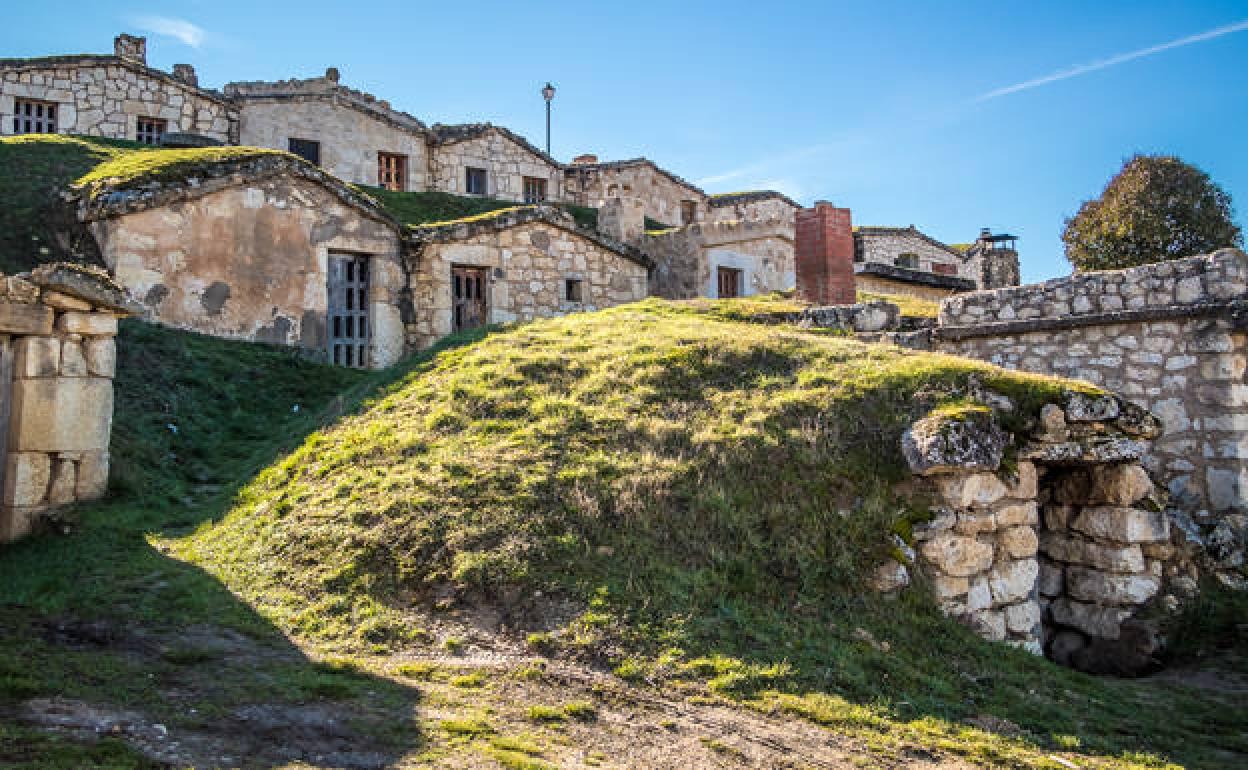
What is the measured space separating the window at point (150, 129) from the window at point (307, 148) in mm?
3262

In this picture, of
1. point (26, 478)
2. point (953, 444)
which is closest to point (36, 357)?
point (26, 478)

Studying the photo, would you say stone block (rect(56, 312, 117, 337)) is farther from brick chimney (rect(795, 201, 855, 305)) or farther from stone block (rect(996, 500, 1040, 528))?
brick chimney (rect(795, 201, 855, 305))

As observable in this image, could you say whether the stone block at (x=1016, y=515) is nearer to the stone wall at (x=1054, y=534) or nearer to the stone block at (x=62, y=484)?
the stone wall at (x=1054, y=534)

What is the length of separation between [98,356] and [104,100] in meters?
18.3

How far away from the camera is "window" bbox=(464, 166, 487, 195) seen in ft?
94.1

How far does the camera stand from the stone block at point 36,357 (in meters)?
8.49

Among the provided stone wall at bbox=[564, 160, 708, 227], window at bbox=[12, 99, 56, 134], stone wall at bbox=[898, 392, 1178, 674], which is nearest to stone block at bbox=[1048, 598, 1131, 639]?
stone wall at bbox=[898, 392, 1178, 674]

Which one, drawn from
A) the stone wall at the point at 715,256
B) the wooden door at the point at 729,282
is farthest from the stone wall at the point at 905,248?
the wooden door at the point at 729,282

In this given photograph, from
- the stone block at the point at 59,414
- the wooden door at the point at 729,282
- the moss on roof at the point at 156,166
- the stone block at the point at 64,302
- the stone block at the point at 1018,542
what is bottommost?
the stone block at the point at 1018,542

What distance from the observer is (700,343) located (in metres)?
10.3

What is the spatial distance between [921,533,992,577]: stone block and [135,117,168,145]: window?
23.9 meters

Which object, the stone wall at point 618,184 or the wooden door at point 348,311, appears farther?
the stone wall at point 618,184

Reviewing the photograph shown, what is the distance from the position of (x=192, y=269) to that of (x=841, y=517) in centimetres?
1156

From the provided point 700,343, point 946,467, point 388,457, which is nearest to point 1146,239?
point 700,343
